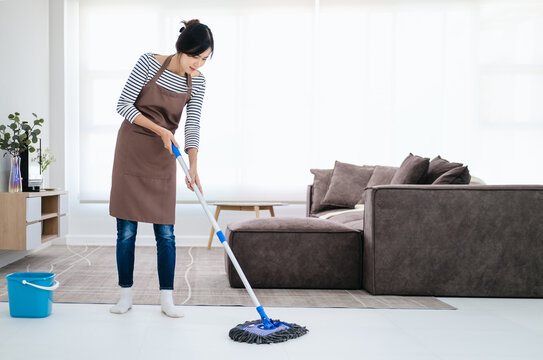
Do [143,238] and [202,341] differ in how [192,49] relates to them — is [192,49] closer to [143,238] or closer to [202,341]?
[202,341]

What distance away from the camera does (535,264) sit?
8.45 feet

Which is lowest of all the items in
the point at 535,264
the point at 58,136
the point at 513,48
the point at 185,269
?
the point at 185,269

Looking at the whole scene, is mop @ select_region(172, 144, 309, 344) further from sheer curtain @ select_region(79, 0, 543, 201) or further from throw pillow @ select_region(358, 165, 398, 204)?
sheer curtain @ select_region(79, 0, 543, 201)

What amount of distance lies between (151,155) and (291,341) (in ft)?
3.25

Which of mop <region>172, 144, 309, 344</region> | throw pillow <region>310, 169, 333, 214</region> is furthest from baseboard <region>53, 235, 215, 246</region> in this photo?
mop <region>172, 144, 309, 344</region>

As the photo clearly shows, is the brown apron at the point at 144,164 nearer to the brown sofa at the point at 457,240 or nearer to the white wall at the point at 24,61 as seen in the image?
the brown sofa at the point at 457,240

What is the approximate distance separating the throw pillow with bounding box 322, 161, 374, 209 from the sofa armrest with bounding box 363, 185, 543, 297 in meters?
1.45

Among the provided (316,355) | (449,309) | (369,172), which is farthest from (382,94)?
(316,355)

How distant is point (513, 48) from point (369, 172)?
85.4 inches

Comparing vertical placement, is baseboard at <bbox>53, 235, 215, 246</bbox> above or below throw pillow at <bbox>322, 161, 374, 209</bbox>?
below

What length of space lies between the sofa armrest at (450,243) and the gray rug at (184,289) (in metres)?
0.12

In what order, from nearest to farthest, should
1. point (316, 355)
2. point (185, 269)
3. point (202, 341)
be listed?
point (316, 355)
point (202, 341)
point (185, 269)

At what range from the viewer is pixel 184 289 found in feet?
8.87

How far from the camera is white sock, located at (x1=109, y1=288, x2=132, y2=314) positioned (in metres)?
2.16
